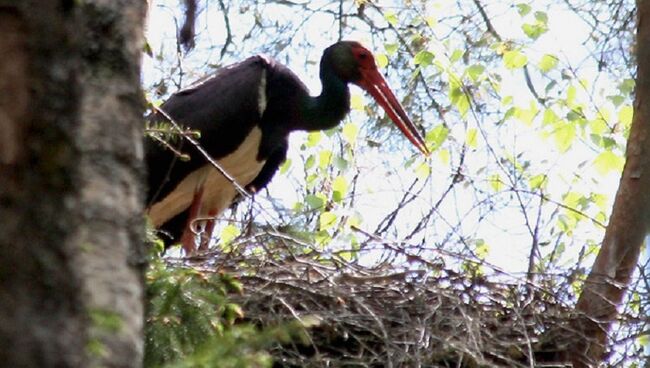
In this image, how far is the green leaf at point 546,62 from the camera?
261 inches

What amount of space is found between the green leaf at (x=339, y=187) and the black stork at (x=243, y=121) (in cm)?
44

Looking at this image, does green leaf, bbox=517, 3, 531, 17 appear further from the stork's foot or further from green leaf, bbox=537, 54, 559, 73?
the stork's foot

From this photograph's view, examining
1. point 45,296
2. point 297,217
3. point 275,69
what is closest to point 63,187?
point 45,296

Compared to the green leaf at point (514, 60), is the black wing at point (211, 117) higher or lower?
lower

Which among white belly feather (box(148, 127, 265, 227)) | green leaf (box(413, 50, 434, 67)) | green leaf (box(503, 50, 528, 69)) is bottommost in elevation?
white belly feather (box(148, 127, 265, 227))

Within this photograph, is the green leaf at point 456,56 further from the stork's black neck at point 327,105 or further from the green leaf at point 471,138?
the stork's black neck at point 327,105

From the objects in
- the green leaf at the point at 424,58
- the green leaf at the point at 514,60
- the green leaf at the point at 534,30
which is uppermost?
the green leaf at the point at 534,30

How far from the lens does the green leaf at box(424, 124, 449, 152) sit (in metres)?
6.45

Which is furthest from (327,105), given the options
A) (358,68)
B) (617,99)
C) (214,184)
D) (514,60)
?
(617,99)

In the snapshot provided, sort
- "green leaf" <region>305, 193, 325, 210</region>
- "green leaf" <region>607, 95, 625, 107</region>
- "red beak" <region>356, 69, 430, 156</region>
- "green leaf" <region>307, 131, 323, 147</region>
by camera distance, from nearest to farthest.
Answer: "green leaf" <region>305, 193, 325, 210</region> < "green leaf" <region>607, 95, 625, 107</region> < "red beak" <region>356, 69, 430, 156</region> < "green leaf" <region>307, 131, 323, 147</region>

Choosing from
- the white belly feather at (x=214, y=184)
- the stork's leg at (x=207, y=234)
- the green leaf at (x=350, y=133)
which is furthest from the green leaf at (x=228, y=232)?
the green leaf at (x=350, y=133)

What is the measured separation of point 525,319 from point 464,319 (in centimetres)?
32

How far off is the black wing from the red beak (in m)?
0.74

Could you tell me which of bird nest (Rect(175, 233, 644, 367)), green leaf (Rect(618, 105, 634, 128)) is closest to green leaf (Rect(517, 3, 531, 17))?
green leaf (Rect(618, 105, 634, 128))
